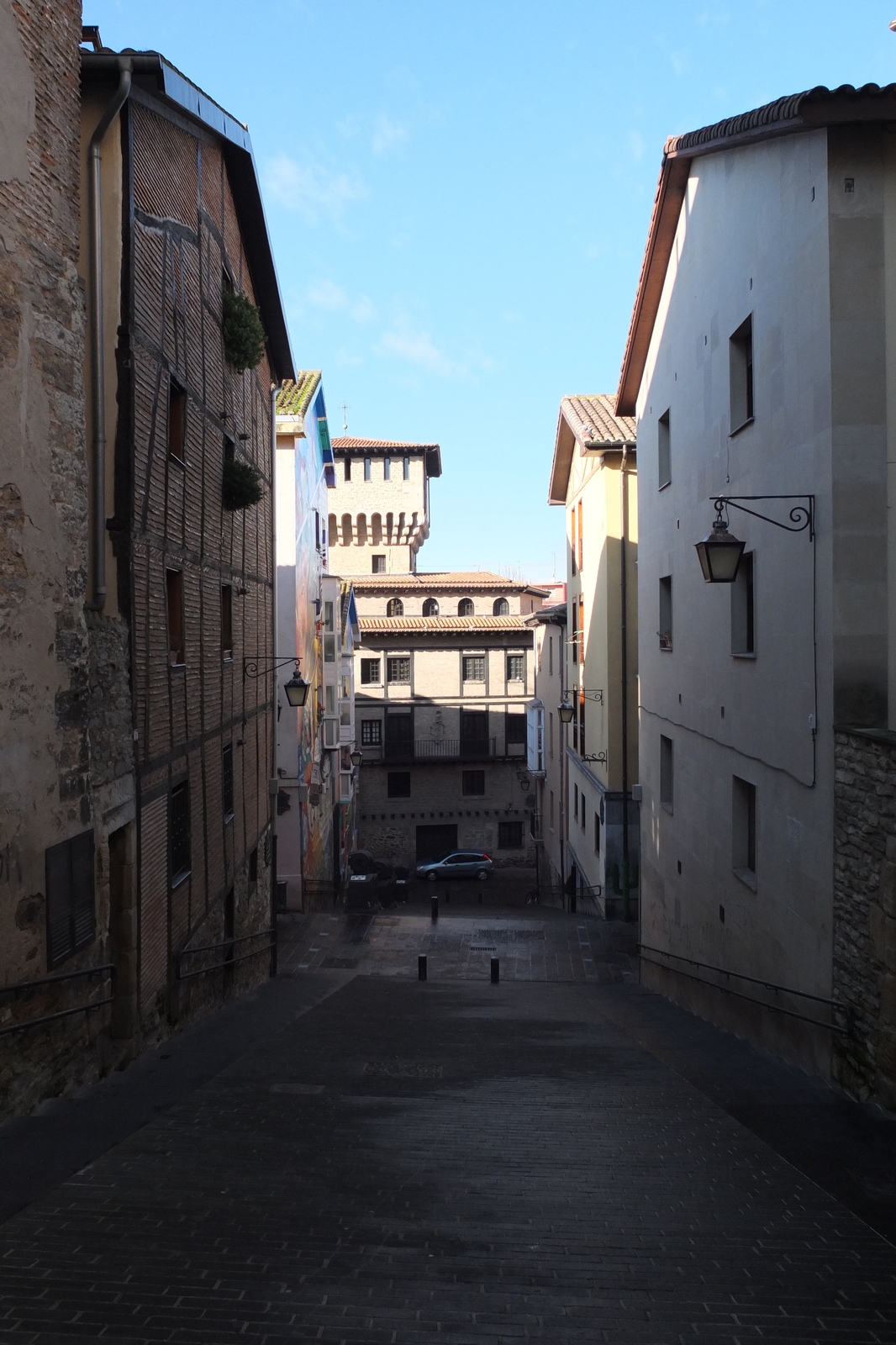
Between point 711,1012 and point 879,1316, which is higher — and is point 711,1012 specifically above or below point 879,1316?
below

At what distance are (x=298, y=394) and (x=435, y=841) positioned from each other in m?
23.2

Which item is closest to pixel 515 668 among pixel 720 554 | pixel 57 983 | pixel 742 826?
pixel 742 826

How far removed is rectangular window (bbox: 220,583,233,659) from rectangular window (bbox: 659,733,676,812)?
6.98m

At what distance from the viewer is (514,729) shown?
145 feet

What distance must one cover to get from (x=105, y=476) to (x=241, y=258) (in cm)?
801

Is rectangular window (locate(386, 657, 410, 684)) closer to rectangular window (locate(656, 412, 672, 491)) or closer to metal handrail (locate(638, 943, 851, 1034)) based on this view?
rectangular window (locate(656, 412, 672, 491))

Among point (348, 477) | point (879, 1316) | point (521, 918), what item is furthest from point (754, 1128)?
point (348, 477)

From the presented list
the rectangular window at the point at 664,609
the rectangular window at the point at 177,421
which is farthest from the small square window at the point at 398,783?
the rectangular window at the point at 177,421

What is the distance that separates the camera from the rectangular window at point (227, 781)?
46.5 ft

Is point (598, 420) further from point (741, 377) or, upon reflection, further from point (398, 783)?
point (398, 783)

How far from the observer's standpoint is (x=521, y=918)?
82.1 ft

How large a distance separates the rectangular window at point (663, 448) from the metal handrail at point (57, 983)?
1143cm

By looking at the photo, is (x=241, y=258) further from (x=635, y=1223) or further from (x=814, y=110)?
(x=635, y=1223)

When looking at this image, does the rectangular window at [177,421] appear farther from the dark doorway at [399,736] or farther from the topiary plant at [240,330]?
the dark doorway at [399,736]
